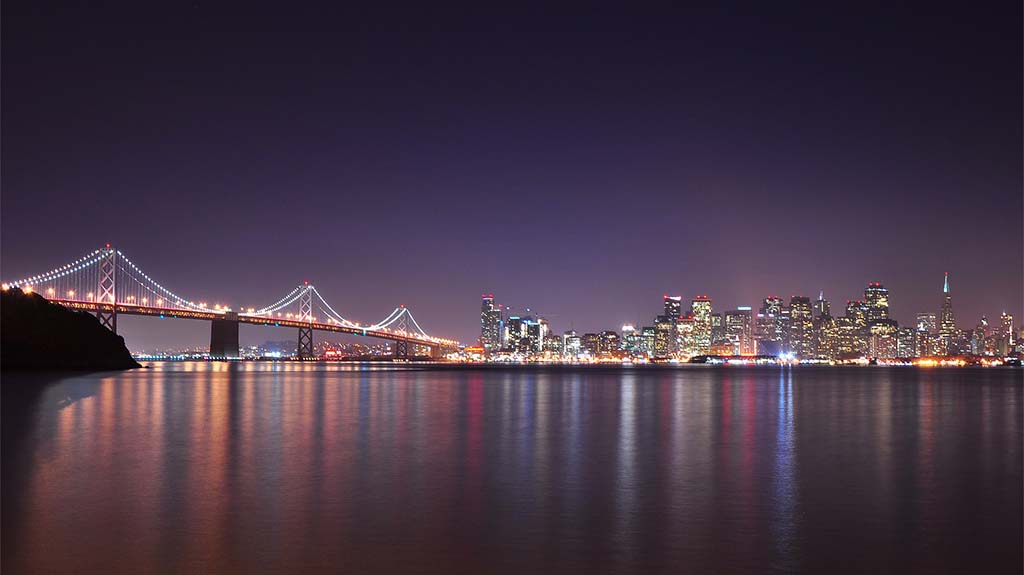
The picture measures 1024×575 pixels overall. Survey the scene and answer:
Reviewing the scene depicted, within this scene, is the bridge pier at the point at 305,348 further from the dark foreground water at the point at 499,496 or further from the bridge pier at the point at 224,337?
the dark foreground water at the point at 499,496

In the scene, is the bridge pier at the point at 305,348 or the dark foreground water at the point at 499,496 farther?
the bridge pier at the point at 305,348

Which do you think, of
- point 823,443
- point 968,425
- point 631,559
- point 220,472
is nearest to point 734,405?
point 968,425

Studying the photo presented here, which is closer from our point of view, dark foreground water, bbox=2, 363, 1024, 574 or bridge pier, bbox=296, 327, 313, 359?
dark foreground water, bbox=2, 363, 1024, 574

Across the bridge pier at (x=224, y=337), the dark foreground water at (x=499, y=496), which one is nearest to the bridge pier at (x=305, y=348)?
the bridge pier at (x=224, y=337)

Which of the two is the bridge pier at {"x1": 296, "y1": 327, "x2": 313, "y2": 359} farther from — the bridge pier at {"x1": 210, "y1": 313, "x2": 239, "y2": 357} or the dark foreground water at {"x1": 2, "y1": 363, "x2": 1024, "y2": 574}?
the dark foreground water at {"x1": 2, "y1": 363, "x2": 1024, "y2": 574}

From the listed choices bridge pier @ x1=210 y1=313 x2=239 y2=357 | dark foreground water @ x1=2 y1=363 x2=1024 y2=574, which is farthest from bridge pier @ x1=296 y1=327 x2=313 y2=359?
dark foreground water @ x1=2 y1=363 x2=1024 y2=574
